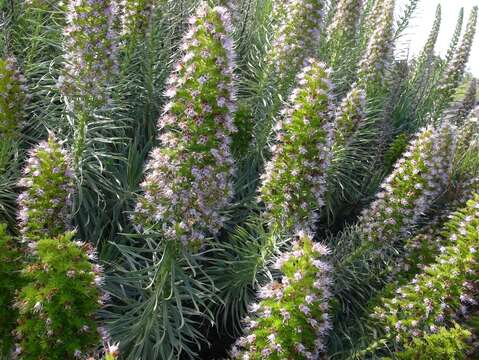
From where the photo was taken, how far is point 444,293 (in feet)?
10.9

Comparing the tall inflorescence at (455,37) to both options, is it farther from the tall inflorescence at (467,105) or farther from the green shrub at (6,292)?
the green shrub at (6,292)

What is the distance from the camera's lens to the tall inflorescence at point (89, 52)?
11.5 ft

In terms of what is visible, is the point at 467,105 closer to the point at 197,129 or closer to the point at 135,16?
the point at 135,16

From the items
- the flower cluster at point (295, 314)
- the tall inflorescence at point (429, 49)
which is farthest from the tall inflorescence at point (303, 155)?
the tall inflorescence at point (429, 49)

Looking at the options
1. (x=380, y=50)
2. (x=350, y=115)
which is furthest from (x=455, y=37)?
(x=350, y=115)

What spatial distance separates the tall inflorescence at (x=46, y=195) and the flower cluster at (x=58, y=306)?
0.57 meters

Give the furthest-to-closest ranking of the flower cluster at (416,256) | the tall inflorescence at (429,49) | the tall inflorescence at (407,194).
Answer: the tall inflorescence at (429,49) < the flower cluster at (416,256) < the tall inflorescence at (407,194)

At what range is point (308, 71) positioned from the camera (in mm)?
3713

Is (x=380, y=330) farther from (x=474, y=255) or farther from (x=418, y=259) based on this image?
(x=474, y=255)

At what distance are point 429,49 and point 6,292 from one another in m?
8.69

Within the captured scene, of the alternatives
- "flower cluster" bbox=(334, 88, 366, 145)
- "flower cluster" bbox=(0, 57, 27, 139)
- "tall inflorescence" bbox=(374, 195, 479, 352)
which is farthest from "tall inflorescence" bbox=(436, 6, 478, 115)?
"flower cluster" bbox=(0, 57, 27, 139)

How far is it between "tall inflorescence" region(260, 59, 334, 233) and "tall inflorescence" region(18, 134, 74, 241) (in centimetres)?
158

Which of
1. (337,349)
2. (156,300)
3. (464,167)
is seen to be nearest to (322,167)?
(156,300)

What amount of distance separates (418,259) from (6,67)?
13.0 ft
